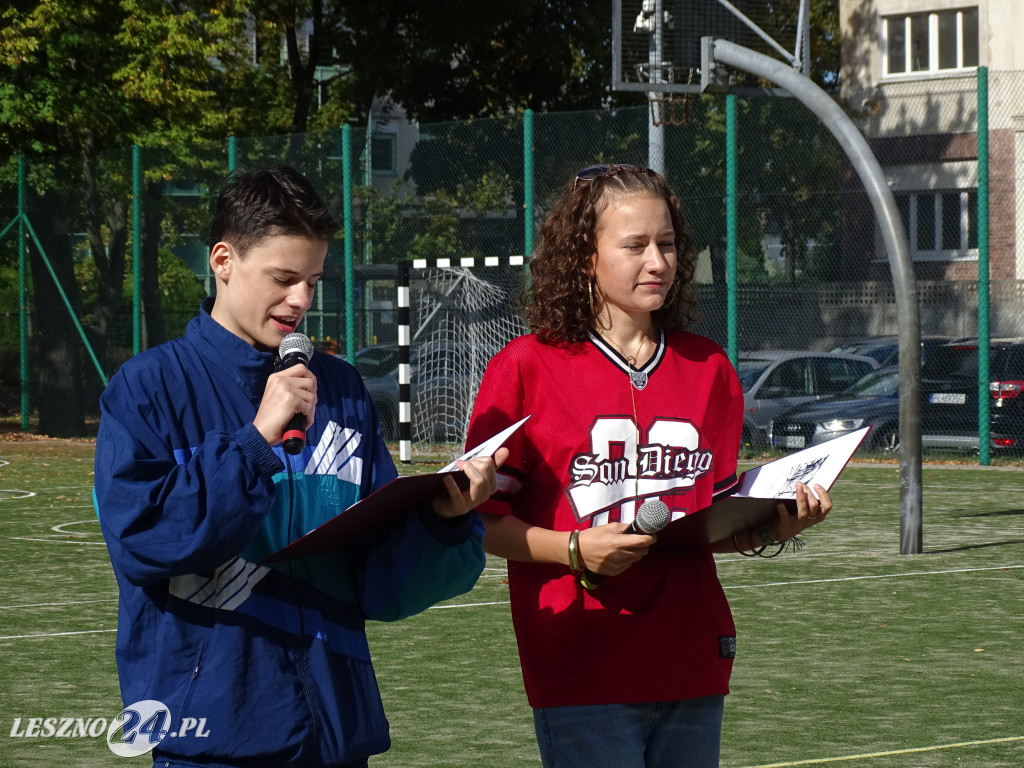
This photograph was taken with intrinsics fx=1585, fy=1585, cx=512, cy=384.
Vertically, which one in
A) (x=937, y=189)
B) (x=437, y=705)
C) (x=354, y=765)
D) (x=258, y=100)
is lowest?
(x=437, y=705)

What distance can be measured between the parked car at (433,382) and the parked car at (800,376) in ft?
9.95

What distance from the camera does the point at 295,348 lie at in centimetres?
279

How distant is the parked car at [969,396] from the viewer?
16.6 metres

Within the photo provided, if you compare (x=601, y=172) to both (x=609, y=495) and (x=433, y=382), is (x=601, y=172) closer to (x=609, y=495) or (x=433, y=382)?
(x=609, y=495)

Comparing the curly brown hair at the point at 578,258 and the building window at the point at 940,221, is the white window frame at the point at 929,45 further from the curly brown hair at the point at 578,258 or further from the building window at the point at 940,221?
the curly brown hair at the point at 578,258

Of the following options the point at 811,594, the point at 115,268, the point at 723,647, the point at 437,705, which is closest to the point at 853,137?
the point at 811,594

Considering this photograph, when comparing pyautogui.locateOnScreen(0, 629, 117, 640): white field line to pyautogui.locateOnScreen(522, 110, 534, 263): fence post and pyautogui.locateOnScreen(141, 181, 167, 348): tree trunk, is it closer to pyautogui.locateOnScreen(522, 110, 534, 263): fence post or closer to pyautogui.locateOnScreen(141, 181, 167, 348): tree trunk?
pyautogui.locateOnScreen(522, 110, 534, 263): fence post

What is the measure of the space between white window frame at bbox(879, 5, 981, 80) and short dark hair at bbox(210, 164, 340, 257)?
2918 centimetres

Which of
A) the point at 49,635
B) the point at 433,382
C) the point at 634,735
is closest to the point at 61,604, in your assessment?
the point at 49,635

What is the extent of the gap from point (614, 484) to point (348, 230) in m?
17.2

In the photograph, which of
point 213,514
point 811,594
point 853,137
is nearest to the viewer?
point 213,514

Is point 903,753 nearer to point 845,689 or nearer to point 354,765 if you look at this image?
point 845,689

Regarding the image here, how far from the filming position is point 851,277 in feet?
58.7

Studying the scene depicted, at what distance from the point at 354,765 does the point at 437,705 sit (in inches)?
141
